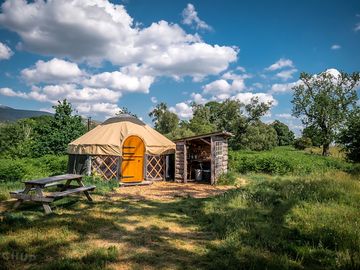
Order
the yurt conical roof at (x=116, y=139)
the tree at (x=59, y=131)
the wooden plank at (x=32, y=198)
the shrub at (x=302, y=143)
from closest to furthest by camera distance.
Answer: the wooden plank at (x=32, y=198)
the yurt conical roof at (x=116, y=139)
the tree at (x=59, y=131)
the shrub at (x=302, y=143)

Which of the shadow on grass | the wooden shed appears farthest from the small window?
the shadow on grass

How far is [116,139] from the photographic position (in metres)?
13.5

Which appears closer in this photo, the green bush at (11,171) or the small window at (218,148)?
the green bush at (11,171)

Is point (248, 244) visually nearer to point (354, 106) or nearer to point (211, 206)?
point (211, 206)

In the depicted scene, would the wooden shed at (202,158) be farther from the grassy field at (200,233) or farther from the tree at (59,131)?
the tree at (59,131)

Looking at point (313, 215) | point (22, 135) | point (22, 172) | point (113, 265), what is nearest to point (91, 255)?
point (113, 265)

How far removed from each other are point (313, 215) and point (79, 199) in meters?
6.40

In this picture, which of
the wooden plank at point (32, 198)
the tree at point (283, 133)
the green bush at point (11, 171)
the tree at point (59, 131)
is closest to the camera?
the wooden plank at point (32, 198)

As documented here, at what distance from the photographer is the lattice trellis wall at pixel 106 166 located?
43.6 ft

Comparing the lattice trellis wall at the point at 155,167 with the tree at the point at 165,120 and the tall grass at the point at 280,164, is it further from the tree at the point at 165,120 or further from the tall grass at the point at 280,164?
the tree at the point at 165,120

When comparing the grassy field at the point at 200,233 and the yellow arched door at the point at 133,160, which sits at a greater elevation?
the yellow arched door at the point at 133,160

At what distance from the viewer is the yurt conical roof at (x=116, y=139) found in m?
13.2

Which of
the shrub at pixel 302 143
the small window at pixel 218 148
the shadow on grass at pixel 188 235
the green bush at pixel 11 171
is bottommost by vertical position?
the shadow on grass at pixel 188 235

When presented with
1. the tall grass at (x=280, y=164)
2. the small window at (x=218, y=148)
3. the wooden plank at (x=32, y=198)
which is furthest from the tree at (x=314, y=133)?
the wooden plank at (x=32, y=198)
